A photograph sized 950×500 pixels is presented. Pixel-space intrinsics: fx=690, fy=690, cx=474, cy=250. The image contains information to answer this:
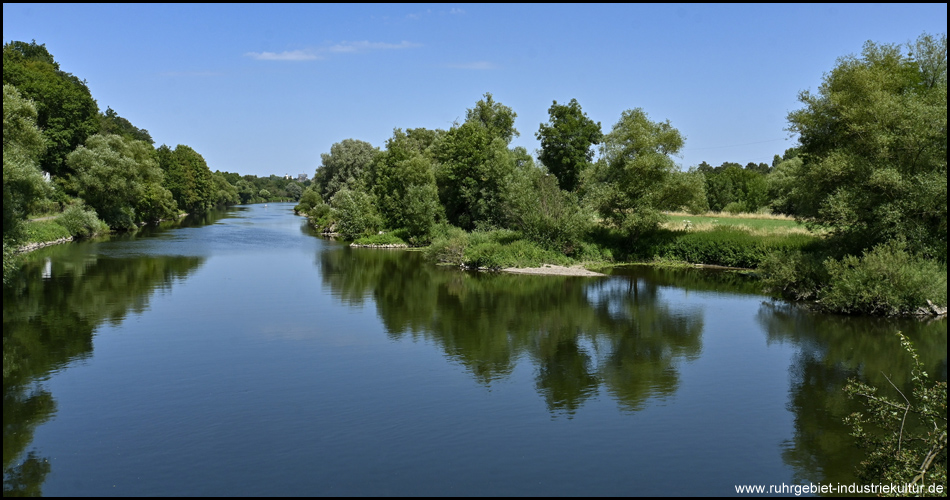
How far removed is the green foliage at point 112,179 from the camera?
5659cm

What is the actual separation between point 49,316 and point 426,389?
15.1 m

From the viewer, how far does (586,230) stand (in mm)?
39844

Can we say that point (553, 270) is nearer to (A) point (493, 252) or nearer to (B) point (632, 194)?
(A) point (493, 252)

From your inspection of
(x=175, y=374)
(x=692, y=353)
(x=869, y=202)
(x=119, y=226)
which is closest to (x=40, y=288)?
(x=175, y=374)

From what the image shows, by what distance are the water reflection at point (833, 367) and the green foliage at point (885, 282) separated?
541mm

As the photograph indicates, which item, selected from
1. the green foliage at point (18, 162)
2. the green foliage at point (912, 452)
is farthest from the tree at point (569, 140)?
the green foliage at point (912, 452)

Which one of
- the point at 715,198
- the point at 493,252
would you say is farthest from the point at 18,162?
the point at 715,198

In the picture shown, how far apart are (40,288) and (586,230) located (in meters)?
27.1

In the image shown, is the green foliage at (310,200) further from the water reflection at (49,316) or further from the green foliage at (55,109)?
the water reflection at (49,316)

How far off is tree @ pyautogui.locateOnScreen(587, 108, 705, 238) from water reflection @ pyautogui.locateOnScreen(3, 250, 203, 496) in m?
24.2

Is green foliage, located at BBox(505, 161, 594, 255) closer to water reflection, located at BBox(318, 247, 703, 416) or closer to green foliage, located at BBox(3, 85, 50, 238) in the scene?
water reflection, located at BBox(318, 247, 703, 416)

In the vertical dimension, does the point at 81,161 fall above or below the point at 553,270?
above

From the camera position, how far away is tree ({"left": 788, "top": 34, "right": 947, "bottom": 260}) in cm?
2267

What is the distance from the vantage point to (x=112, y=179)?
5719cm
